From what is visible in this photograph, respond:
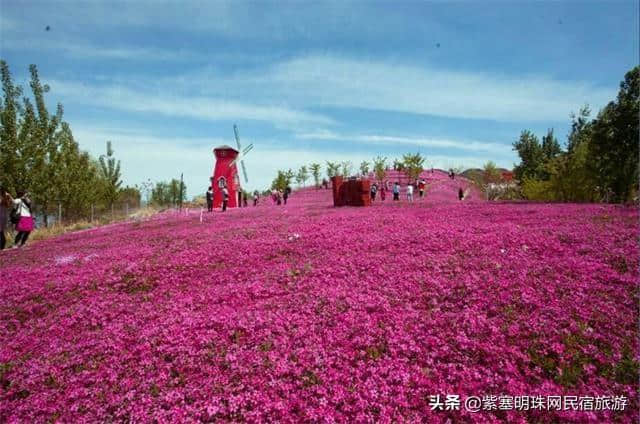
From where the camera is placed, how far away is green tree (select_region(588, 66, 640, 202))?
84.2 feet

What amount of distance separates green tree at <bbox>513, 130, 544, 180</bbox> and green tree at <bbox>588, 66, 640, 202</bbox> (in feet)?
89.5

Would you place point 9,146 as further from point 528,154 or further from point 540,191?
point 528,154

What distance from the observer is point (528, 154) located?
5497 cm

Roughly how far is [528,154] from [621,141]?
102 ft

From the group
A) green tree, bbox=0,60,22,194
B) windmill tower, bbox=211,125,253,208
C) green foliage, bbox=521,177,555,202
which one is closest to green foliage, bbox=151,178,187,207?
windmill tower, bbox=211,125,253,208

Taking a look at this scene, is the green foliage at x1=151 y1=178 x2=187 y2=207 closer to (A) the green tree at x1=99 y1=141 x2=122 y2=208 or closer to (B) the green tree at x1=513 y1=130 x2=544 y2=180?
(A) the green tree at x1=99 y1=141 x2=122 y2=208

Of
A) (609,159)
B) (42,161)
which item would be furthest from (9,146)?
(609,159)

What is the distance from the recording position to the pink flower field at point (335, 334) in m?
4.98

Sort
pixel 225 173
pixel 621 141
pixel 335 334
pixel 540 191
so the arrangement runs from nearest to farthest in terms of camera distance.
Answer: pixel 335 334
pixel 621 141
pixel 540 191
pixel 225 173

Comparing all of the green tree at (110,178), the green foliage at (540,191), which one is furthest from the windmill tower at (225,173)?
the green foliage at (540,191)

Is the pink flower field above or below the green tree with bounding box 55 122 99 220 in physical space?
below

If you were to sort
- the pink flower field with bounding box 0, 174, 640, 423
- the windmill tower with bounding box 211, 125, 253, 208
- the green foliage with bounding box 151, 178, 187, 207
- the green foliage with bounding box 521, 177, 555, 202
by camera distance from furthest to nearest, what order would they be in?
the green foliage with bounding box 151, 178, 187, 207, the windmill tower with bounding box 211, 125, 253, 208, the green foliage with bounding box 521, 177, 555, 202, the pink flower field with bounding box 0, 174, 640, 423

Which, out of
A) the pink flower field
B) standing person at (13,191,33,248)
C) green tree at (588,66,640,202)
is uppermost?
green tree at (588,66,640,202)

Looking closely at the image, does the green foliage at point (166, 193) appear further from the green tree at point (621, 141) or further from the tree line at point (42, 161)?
the green tree at point (621, 141)
